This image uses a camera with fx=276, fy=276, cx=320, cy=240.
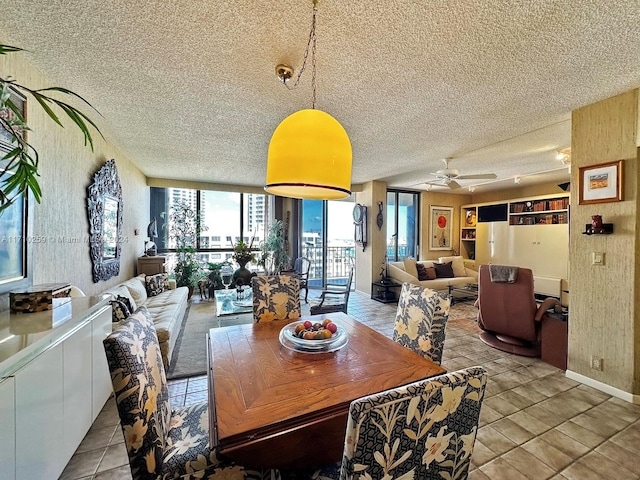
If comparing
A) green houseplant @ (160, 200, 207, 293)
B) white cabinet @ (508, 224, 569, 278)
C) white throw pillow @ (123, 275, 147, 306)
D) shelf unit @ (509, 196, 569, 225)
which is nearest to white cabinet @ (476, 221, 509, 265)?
white cabinet @ (508, 224, 569, 278)

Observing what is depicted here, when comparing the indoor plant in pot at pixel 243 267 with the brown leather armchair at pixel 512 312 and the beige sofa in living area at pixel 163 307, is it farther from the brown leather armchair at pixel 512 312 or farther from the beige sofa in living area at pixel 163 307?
the brown leather armchair at pixel 512 312

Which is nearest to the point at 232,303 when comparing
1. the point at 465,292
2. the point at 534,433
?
the point at 534,433

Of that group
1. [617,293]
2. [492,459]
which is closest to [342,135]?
[492,459]

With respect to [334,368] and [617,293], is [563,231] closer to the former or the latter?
→ [617,293]

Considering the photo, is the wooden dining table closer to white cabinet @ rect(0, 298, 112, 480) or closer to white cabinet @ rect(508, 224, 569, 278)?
white cabinet @ rect(0, 298, 112, 480)

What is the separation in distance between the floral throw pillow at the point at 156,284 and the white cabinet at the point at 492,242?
6893 mm

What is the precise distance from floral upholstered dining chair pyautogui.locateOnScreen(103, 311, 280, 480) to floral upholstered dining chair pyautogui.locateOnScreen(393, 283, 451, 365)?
3.72 ft

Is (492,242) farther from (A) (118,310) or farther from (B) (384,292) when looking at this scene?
(A) (118,310)

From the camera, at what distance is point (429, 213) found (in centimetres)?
736

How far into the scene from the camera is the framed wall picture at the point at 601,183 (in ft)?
7.56

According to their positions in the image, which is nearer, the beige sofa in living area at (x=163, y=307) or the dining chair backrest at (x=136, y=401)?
the dining chair backrest at (x=136, y=401)

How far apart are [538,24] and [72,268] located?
388 centimetres

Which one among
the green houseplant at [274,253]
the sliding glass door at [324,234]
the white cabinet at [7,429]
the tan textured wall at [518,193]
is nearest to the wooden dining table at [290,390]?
the white cabinet at [7,429]

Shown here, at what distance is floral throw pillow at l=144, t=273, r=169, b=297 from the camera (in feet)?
13.6
